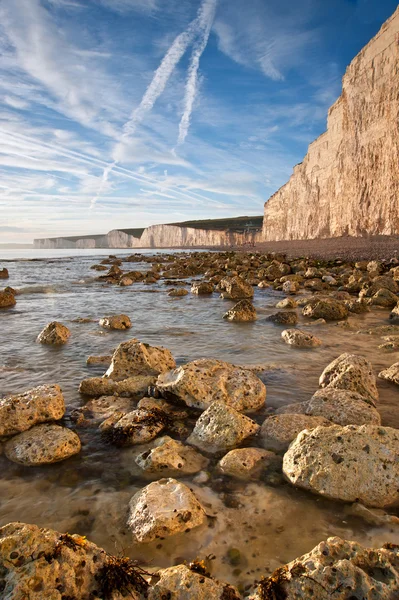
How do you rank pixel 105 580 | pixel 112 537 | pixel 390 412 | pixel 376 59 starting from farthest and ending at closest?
1. pixel 376 59
2. pixel 390 412
3. pixel 112 537
4. pixel 105 580

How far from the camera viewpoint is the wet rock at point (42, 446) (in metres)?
3.35

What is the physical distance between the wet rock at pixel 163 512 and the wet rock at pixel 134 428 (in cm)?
99

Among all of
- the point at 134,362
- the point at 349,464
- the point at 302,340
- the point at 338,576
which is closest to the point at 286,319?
the point at 302,340

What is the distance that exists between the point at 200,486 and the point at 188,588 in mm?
1162

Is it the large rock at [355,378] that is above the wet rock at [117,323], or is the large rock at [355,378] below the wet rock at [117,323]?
above

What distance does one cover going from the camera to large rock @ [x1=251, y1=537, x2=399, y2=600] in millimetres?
1687

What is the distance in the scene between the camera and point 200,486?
294 cm

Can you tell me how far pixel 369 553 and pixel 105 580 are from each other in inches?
55.5

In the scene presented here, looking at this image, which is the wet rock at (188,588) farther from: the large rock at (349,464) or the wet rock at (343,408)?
the wet rock at (343,408)

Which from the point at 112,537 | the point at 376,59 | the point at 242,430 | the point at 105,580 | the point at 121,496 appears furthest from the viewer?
the point at 376,59

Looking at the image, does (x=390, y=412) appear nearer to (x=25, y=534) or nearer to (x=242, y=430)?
(x=242, y=430)

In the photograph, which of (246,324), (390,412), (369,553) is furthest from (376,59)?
(369,553)

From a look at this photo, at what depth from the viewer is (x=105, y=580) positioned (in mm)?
1801

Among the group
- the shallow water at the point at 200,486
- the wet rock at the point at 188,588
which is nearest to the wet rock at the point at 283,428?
the shallow water at the point at 200,486
